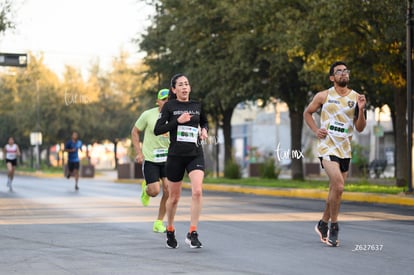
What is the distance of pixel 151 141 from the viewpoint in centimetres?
1277

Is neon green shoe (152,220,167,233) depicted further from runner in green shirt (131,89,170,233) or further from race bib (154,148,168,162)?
race bib (154,148,168,162)

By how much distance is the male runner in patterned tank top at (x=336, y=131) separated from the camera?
10.9 meters

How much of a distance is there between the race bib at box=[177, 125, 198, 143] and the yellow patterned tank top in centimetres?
142

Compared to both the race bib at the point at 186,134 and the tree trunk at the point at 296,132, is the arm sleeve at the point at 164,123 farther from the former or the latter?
the tree trunk at the point at 296,132

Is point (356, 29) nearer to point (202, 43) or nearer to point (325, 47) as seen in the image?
point (325, 47)

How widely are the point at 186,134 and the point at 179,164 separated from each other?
35 centimetres

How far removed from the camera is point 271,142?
86500 millimetres

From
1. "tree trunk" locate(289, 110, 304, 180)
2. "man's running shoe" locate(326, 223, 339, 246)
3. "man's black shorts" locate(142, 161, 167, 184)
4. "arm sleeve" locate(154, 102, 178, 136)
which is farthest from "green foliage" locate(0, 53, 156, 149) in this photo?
"man's running shoe" locate(326, 223, 339, 246)

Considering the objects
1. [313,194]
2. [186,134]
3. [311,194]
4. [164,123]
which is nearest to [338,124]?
[186,134]

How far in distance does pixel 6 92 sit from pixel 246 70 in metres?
45.3

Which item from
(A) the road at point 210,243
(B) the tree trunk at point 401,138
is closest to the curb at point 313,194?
(A) the road at point 210,243

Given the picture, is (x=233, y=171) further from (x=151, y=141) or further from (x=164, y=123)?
(x=164, y=123)

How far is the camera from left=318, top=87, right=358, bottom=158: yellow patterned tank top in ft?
35.9

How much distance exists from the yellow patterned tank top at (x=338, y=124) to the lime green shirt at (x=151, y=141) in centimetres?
254
